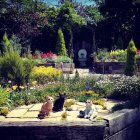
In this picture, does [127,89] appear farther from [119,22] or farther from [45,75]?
[119,22]

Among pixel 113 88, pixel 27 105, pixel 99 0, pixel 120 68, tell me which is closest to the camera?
pixel 27 105

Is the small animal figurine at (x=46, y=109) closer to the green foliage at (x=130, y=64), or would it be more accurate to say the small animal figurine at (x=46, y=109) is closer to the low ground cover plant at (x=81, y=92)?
the low ground cover plant at (x=81, y=92)

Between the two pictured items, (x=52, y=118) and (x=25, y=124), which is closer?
(x=25, y=124)

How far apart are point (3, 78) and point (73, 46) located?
14.5 m

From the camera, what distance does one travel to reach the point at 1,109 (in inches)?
325

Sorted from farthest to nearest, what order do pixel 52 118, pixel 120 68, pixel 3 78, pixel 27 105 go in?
pixel 120 68 → pixel 3 78 → pixel 27 105 → pixel 52 118

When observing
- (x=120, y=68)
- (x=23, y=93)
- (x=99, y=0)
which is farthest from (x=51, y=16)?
(x=23, y=93)

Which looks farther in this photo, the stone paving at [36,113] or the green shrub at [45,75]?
the green shrub at [45,75]

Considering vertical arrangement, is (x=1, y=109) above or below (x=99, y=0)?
below

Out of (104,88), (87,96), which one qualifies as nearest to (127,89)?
(104,88)

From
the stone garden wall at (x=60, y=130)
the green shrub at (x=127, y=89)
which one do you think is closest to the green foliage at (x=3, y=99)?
the stone garden wall at (x=60, y=130)

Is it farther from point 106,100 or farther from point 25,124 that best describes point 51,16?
point 25,124

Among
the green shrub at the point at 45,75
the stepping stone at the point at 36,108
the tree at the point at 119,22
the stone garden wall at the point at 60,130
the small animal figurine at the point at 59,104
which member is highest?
the tree at the point at 119,22

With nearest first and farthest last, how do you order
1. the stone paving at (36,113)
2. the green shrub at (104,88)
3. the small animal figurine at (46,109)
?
the stone paving at (36,113) < the small animal figurine at (46,109) < the green shrub at (104,88)
